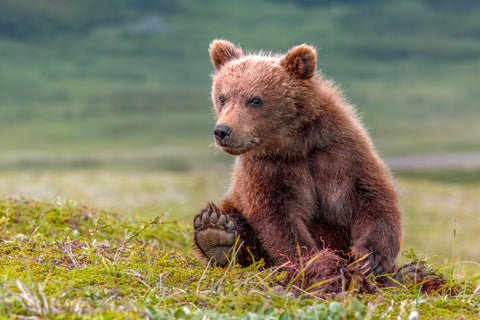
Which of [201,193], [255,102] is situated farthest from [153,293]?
[201,193]

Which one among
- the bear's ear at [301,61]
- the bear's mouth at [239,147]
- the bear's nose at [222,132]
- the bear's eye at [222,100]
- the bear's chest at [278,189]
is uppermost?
the bear's ear at [301,61]

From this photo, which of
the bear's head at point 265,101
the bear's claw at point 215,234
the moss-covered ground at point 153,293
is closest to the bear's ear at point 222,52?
the bear's head at point 265,101

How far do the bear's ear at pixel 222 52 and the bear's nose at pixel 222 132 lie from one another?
1.39 metres

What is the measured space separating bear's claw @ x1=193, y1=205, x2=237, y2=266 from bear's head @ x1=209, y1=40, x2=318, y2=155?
629mm

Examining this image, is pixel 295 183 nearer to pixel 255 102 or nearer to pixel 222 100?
pixel 255 102

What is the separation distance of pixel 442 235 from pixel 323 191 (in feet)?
35.8

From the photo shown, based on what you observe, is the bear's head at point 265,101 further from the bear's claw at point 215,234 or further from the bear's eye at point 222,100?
the bear's claw at point 215,234

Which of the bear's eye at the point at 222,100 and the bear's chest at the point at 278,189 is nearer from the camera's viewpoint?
the bear's chest at the point at 278,189

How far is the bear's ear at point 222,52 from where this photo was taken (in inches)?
238

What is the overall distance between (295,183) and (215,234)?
34.5 inches

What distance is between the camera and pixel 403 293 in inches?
180

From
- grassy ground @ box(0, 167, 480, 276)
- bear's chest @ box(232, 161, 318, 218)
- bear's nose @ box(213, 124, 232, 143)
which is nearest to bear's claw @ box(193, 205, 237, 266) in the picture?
bear's chest @ box(232, 161, 318, 218)

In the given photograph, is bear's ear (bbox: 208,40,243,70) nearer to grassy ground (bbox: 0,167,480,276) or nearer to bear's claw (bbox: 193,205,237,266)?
bear's claw (bbox: 193,205,237,266)

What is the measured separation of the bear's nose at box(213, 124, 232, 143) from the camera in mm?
4902
